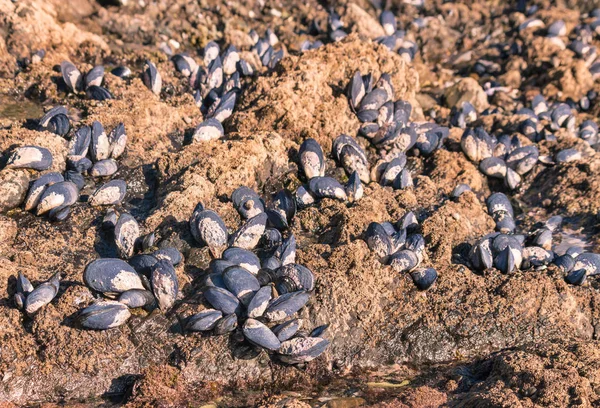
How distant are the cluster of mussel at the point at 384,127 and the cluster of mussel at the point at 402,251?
3.69ft

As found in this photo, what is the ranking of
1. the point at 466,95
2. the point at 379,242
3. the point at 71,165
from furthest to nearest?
1. the point at 466,95
2. the point at 71,165
3. the point at 379,242

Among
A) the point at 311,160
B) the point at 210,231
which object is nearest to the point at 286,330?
the point at 210,231

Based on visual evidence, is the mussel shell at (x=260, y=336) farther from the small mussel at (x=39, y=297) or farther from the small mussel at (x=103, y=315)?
the small mussel at (x=39, y=297)

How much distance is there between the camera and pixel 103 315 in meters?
3.64

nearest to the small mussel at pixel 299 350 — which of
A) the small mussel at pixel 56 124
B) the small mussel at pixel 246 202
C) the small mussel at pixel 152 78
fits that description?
the small mussel at pixel 246 202

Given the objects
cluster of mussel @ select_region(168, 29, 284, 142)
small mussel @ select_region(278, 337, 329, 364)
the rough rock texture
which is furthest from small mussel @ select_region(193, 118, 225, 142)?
small mussel @ select_region(278, 337, 329, 364)

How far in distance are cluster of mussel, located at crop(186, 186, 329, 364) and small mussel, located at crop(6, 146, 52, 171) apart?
4.45ft

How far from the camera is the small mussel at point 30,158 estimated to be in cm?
464

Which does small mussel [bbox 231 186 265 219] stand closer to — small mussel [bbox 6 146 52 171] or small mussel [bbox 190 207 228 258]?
small mussel [bbox 190 207 228 258]

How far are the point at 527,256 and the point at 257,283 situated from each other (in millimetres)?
Answer: 2206

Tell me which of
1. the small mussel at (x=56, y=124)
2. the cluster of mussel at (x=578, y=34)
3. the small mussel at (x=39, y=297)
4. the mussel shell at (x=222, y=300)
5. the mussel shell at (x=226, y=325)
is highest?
the small mussel at (x=56, y=124)

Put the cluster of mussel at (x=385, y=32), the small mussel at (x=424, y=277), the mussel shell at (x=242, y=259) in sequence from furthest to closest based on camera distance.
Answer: the cluster of mussel at (x=385, y=32), the small mussel at (x=424, y=277), the mussel shell at (x=242, y=259)

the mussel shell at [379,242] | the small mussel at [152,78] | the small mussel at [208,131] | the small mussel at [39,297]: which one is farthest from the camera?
the small mussel at [152,78]

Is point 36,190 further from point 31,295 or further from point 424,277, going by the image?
point 424,277
